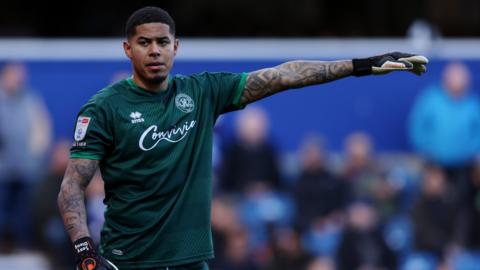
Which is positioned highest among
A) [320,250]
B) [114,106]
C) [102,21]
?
[114,106]

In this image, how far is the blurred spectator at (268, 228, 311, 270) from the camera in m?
13.8

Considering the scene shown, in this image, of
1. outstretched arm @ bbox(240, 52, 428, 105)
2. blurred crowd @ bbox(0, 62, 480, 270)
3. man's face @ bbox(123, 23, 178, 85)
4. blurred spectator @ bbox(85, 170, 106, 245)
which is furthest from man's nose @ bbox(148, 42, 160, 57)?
blurred crowd @ bbox(0, 62, 480, 270)

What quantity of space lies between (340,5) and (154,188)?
10717mm

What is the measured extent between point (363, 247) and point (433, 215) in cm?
91

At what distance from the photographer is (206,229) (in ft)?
21.3

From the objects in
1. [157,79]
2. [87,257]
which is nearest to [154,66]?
[157,79]

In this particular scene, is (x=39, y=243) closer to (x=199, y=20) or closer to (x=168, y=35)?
(x=199, y=20)

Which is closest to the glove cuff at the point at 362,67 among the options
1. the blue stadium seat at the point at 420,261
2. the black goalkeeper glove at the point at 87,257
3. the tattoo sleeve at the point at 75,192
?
the tattoo sleeve at the point at 75,192

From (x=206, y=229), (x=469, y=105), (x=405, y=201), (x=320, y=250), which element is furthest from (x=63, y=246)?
(x=206, y=229)

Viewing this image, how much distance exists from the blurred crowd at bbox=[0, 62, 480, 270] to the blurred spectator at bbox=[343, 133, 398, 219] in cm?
1

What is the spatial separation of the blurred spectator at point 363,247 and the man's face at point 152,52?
7.69m

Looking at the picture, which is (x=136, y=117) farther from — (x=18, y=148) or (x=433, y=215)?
(x=433, y=215)

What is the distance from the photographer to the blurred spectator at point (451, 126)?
13.8m

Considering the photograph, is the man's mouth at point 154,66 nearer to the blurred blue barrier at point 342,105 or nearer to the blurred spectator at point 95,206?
the blurred spectator at point 95,206
